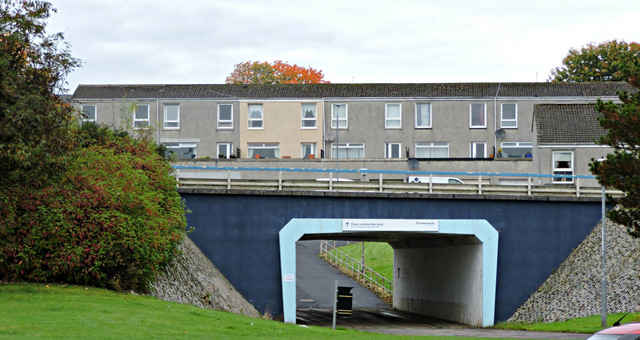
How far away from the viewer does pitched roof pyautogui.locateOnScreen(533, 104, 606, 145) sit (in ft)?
162

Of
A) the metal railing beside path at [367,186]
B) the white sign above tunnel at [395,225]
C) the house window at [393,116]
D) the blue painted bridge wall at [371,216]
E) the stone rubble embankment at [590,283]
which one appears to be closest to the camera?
the stone rubble embankment at [590,283]

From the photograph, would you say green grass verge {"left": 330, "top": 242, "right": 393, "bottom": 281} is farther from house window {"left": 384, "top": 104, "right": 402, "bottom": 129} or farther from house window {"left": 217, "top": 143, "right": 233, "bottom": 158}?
house window {"left": 217, "top": 143, "right": 233, "bottom": 158}

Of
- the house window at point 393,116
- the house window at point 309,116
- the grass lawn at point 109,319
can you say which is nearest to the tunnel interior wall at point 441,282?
the house window at point 393,116

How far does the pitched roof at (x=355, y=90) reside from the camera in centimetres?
5819

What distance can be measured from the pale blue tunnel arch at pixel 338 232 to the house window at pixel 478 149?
2224cm

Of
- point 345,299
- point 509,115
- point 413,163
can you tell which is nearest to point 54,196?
point 345,299

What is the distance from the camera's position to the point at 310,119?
59.1 meters

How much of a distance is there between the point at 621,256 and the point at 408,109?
2622cm

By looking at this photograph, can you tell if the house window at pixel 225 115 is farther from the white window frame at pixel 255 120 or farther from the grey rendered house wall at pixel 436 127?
the grey rendered house wall at pixel 436 127

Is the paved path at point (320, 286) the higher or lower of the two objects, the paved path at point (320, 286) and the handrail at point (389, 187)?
the lower

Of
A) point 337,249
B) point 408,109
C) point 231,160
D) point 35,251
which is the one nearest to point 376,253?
point 337,249

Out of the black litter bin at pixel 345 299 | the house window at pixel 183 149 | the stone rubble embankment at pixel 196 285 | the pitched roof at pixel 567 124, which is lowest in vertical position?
the black litter bin at pixel 345 299

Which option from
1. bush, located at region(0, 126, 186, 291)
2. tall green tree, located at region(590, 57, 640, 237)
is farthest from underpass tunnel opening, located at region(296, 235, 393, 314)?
tall green tree, located at region(590, 57, 640, 237)

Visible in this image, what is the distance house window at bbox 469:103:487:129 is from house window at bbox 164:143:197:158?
18188 mm
